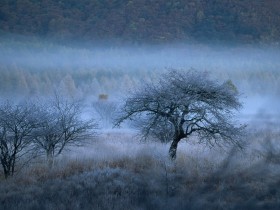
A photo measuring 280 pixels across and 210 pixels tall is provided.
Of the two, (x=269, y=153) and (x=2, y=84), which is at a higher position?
(x=2, y=84)

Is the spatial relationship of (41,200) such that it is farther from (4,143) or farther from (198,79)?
(198,79)

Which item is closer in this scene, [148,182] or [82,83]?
[148,182]

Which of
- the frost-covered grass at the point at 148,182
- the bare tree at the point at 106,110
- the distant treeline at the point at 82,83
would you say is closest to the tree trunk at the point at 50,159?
the frost-covered grass at the point at 148,182

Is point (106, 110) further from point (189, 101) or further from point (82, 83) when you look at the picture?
point (82, 83)

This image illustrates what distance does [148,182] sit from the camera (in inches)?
468

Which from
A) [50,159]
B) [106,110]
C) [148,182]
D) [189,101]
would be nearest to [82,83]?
[106,110]

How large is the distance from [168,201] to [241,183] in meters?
2.87

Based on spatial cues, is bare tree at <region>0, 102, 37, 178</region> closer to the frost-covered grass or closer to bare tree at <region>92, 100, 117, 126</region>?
the frost-covered grass

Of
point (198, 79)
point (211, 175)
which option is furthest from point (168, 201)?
point (198, 79)

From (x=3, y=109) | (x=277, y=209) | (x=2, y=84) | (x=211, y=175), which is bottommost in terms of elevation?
(x=277, y=209)

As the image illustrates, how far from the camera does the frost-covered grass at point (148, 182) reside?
10164mm

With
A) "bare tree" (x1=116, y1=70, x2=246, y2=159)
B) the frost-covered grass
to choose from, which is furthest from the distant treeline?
the frost-covered grass

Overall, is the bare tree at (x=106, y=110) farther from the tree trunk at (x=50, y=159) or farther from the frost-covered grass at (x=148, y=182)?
the frost-covered grass at (x=148, y=182)

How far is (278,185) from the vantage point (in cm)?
1148
